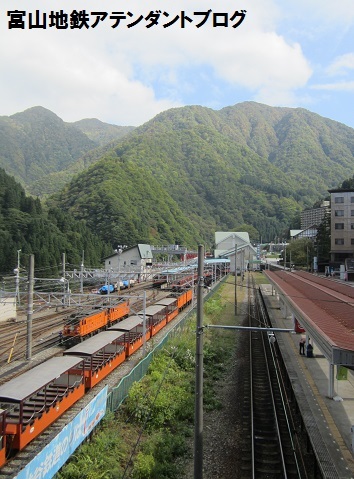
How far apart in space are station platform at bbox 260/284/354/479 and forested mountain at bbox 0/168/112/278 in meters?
40.2

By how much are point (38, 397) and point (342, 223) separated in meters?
64.8

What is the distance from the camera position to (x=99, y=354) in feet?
64.0

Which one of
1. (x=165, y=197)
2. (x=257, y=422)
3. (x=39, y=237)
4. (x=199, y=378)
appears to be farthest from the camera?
(x=165, y=197)

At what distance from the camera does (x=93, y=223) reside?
10125 cm

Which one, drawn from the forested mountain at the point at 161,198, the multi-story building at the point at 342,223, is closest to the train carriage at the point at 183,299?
the multi-story building at the point at 342,223

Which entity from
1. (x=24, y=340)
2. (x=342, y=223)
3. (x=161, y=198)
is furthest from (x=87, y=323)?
(x=161, y=198)

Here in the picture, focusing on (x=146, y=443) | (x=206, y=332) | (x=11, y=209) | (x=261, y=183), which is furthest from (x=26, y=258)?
(x=261, y=183)

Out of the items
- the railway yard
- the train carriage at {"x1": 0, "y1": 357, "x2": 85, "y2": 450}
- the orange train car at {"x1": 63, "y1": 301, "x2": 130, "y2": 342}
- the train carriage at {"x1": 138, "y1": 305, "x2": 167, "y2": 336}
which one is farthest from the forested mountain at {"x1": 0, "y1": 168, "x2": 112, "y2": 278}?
the train carriage at {"x1": 0, "y1": 357, "x2": 85, "y2": 450}

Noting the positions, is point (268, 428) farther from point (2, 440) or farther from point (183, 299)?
point (183, 299)

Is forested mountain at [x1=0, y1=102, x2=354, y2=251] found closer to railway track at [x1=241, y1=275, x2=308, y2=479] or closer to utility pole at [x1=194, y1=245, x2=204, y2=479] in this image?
railway track at [x1=241, y1=275, x2=308, y2=479]

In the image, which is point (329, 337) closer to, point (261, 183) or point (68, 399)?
point (68, 399)

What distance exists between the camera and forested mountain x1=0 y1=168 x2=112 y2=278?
56812mm

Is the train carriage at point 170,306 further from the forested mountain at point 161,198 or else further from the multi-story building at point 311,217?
the multi-story building at point 311,217

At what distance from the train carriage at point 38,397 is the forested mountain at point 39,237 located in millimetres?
41193
